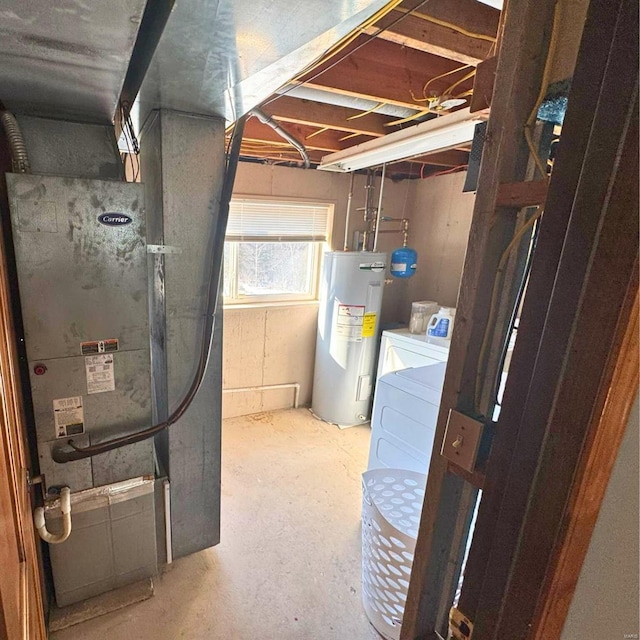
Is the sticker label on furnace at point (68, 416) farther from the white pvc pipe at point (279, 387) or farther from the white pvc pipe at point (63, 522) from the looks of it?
the white pvc pipe at point (279, 387)

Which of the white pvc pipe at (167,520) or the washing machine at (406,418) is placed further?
the washing machine at (406,418)

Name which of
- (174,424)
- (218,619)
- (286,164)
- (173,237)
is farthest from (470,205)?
(218,619)

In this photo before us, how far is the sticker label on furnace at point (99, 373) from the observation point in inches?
59.3

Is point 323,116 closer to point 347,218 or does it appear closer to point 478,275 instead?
point 347,218

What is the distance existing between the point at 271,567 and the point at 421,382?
4.17 feet

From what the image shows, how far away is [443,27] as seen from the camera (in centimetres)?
135

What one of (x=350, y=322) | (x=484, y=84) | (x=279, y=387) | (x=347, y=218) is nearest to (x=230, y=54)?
(x=484, y=84)

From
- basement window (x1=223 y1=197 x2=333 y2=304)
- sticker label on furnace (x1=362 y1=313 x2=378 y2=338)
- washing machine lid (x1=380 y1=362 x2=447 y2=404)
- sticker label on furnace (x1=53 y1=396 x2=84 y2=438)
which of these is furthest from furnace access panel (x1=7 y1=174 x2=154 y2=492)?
sticker label on furnace (x1=362 y1=313 x2=378 y2=338)

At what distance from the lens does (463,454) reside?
72 centimetres

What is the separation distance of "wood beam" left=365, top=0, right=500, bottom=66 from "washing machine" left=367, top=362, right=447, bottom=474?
54.5 inches

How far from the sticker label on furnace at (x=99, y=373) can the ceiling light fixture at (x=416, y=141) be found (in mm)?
1736

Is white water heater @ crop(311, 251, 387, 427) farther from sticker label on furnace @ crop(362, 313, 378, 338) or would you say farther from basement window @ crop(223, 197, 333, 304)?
basement window @ crop(223, 197, 333, 304)

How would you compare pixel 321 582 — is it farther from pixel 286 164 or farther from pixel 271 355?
pixel 286 164

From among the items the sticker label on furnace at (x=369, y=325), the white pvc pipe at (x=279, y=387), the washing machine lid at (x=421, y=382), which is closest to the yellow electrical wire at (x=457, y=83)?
the washing machine lid at (x=421, y=382)
